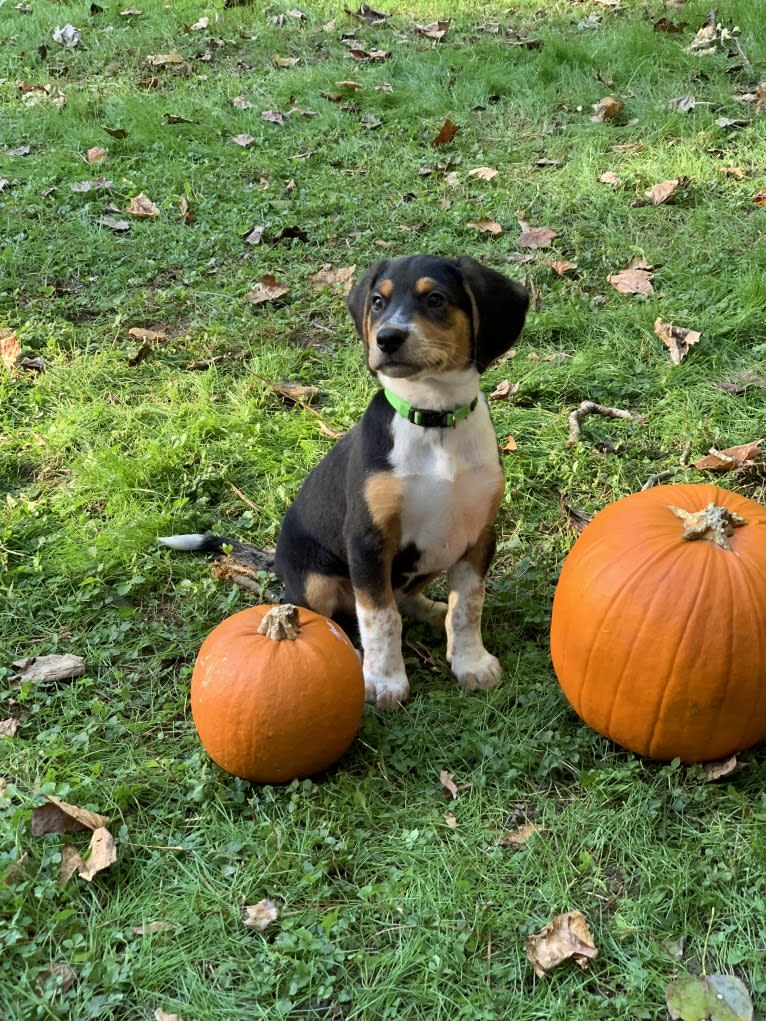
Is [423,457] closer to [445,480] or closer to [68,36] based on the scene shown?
[445,480]

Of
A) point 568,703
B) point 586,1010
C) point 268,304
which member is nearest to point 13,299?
point 268,304

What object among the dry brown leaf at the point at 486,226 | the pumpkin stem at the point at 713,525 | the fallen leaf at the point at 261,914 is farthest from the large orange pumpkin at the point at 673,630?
the dry brown leaf at the point at 486,226

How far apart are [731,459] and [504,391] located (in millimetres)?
1309

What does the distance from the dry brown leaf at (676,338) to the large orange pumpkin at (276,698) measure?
2.94 m

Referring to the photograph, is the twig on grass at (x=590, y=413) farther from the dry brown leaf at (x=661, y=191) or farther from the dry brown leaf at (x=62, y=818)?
the dry brown leaf at (x=62, y=818)

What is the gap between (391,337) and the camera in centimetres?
303

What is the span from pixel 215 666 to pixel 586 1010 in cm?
150

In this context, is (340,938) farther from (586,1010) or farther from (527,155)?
(527,155)

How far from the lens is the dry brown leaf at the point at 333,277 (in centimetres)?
611

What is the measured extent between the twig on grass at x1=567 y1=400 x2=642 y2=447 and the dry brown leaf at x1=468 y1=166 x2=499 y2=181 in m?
2.89

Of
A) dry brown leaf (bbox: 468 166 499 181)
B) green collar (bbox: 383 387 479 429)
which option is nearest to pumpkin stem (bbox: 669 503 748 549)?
green collar (bbox: 383 387 479 429)

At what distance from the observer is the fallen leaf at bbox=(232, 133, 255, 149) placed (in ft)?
26.1

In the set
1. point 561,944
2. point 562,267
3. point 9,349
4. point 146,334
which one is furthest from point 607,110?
point 561,944

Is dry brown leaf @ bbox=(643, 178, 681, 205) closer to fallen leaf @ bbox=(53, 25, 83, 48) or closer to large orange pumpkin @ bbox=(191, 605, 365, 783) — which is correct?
large orange pumpkin @ bbox=(191, 605, 365, 783)
